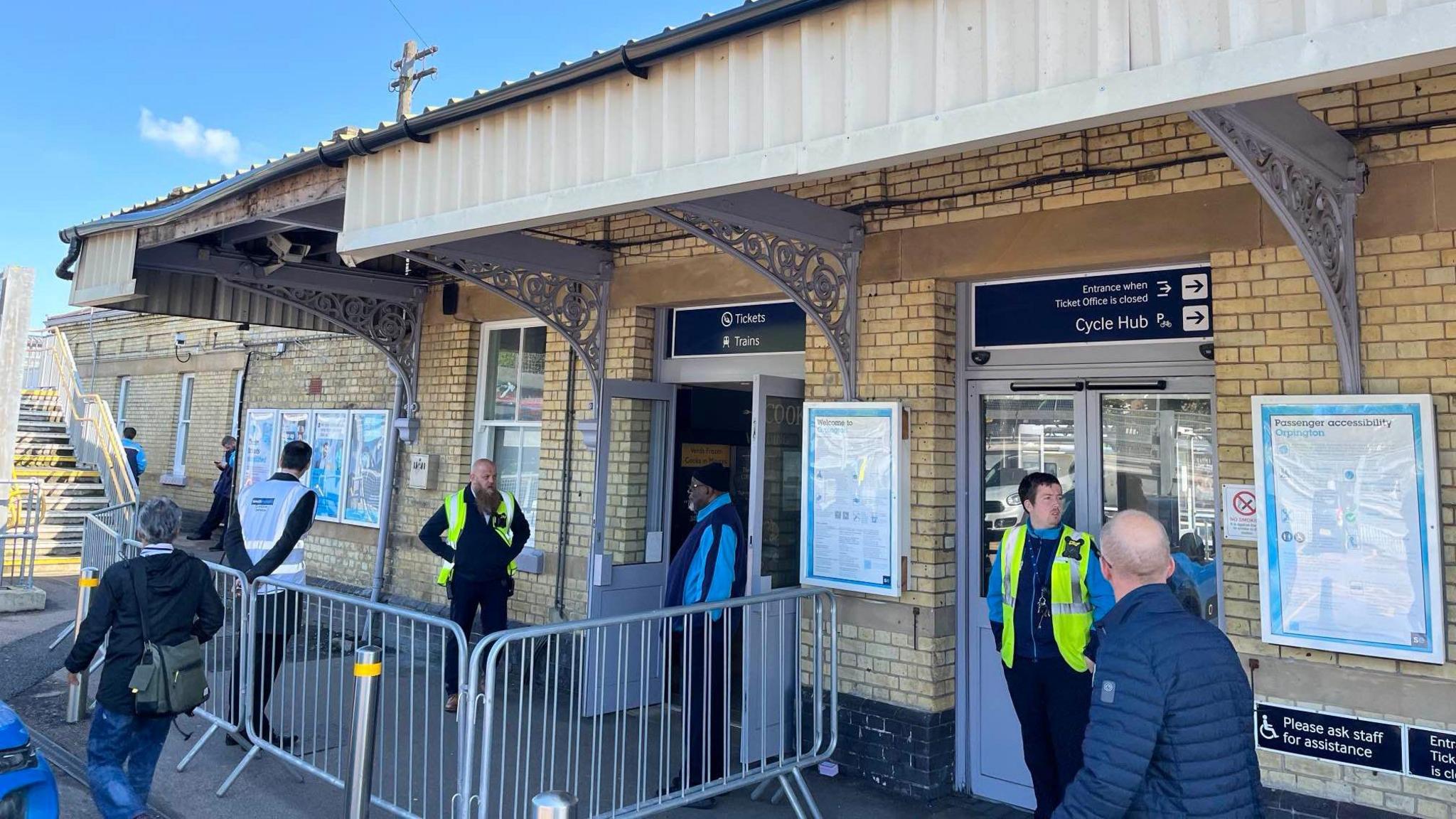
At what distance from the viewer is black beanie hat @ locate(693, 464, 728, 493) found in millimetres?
5051

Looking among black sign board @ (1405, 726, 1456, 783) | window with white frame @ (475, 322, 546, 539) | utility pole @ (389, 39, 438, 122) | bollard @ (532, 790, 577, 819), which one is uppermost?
utility pole @ (389, 39, 438, 122)

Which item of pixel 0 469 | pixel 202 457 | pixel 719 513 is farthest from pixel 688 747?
pixel 202 457

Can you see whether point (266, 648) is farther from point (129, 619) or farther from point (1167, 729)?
point (1167, 729)

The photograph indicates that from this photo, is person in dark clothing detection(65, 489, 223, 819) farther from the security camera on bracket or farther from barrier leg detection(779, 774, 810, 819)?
the security camera on bracket

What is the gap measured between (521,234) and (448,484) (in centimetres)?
314

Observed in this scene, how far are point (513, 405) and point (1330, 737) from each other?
6.47 metres

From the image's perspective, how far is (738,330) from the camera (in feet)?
21.9

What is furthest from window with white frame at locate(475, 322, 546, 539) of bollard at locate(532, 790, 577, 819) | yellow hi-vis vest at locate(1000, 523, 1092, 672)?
bollard at locate(532, 790, 577, 819)

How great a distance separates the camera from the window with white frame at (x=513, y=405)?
8.08m

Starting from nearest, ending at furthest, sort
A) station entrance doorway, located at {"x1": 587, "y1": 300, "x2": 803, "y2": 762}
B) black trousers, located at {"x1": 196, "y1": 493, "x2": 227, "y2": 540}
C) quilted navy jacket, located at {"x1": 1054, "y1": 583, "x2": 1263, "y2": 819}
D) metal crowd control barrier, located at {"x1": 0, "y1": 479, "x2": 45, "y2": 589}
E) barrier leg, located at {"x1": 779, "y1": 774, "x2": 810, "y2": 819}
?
1. quilted navy jacket, located at {"x1": 1054, "y1": 583, "x2": 1263, "y2": 819}
2. barrier leg, located at {"x1": 779, "y1": 774, "x2": 810, "y2": 819}
3. station entrance doorway, located at {"x1": 587, "y1": 300, "x2": 803, "y2": 762}
4. metal crowd control barrier, located at {"x1": 0, "y1": 479, "x2": 45, "y2": 589}
5. black trousers, located at {"x1": 196, "y1": 493, "x2": 227, "y2": 540}

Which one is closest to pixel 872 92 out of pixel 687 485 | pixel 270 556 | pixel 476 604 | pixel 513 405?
pixel 270 556

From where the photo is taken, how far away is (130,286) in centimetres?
738

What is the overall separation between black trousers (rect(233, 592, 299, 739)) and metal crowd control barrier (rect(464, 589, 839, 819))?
1186mm

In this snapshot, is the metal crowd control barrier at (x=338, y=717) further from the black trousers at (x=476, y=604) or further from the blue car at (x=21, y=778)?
the blue car at (x=21, y=778)
